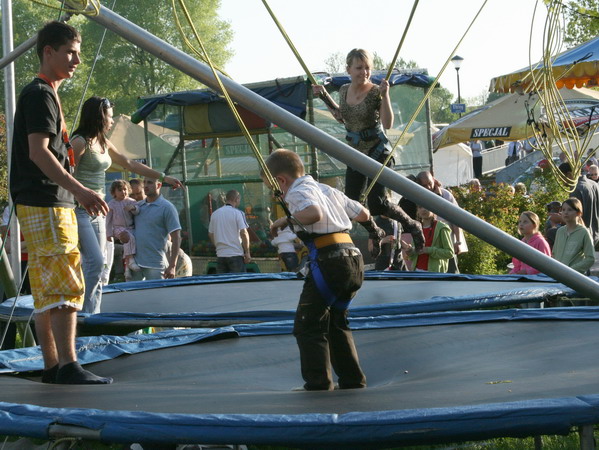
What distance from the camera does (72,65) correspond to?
2941mm

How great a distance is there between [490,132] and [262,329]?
33.8 feet

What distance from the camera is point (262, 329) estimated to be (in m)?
3.83

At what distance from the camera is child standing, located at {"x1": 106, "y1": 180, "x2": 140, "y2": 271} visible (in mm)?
6020

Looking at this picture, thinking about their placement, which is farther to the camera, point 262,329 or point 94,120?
point 262,329

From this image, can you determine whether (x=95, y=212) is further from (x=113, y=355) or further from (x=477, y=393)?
(x=477, y=393)

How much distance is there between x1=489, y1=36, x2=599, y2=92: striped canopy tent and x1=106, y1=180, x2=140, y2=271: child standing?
3071 mm

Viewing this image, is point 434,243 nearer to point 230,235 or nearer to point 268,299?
point 268,299

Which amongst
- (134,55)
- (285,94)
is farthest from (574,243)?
(134,55)

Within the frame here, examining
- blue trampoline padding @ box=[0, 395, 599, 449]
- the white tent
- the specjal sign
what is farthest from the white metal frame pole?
the white tent

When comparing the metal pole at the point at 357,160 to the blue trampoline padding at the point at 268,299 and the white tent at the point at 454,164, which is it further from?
the white tent at the point at 454,164

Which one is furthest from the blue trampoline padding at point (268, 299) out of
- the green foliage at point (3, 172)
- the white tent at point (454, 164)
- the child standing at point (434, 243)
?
the white tent at point (454, 164)

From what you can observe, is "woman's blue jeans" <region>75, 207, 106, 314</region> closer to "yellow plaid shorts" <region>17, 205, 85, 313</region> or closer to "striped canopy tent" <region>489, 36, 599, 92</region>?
"yellow plaid shorts" <region>17, 205, 85, 313</region>

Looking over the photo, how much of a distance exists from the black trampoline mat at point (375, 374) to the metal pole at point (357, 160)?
1.14 feet

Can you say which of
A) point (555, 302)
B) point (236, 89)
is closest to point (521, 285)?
point (555, 302)
